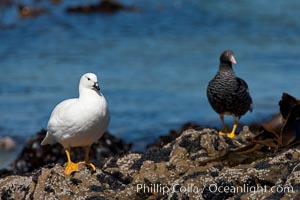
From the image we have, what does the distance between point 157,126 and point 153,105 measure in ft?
4.10

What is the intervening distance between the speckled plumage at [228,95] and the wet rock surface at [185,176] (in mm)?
1713

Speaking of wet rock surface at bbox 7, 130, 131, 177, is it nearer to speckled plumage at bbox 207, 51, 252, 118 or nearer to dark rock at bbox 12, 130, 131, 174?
dark rock at bbox 12, 130, 131, 174

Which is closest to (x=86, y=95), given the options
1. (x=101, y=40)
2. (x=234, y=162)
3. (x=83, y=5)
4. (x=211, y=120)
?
(x=234, y=162)

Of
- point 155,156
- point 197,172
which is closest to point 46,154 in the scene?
point 155,156

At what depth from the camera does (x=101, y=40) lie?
2241 cm

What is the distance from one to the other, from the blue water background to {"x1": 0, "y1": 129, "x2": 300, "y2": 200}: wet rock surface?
21.7 feet

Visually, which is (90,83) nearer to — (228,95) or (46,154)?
(228,95)

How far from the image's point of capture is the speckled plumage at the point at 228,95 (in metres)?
7.94

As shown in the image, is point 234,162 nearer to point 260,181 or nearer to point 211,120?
point 260,181

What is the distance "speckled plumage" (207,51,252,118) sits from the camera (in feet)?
26.0

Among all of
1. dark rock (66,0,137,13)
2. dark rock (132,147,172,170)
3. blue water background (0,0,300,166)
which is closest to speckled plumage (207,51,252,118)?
dark rock (132,147,172,170)

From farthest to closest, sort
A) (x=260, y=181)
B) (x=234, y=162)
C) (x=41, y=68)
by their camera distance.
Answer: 1. (x=41, y=68)
2. (x=234, y=162)
3. (x=260, y=181)

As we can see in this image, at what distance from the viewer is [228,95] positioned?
7.92 meters

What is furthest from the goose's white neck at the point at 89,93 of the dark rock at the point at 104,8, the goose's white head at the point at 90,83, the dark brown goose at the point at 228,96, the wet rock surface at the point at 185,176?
the dark rock at the point at 104,8
